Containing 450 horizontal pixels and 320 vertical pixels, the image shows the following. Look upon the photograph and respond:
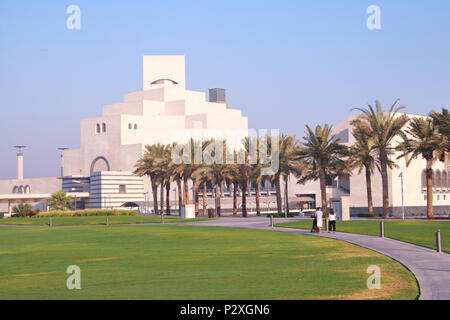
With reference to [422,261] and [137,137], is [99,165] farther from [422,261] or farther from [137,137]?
[422,261]

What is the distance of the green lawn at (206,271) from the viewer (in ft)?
45.0

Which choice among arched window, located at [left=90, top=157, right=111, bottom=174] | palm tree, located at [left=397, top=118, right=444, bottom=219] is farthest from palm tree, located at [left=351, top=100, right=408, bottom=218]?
arched window, located at [left=90, top=157, right=111, bottom=174]

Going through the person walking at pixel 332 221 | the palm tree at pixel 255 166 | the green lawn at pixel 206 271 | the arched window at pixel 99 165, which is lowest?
the green lawn at pixel 206 271

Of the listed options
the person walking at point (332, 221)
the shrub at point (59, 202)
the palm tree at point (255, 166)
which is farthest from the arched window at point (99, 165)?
the person walking at point (332, 221)

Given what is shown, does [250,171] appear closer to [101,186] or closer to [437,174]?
[437,174]

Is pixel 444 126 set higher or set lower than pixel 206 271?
higher

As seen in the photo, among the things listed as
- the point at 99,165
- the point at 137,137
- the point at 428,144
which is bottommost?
the point at 428,144

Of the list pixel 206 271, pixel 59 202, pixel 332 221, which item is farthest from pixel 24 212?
pixel 206 271

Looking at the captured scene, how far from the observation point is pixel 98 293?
14.0 meters

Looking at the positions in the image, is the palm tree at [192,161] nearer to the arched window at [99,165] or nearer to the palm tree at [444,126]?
the palm tree at [444,126]

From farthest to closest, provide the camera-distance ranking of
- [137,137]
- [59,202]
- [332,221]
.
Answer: [137,137] → [59,202] → [332,221]

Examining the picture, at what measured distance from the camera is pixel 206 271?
17578mm
